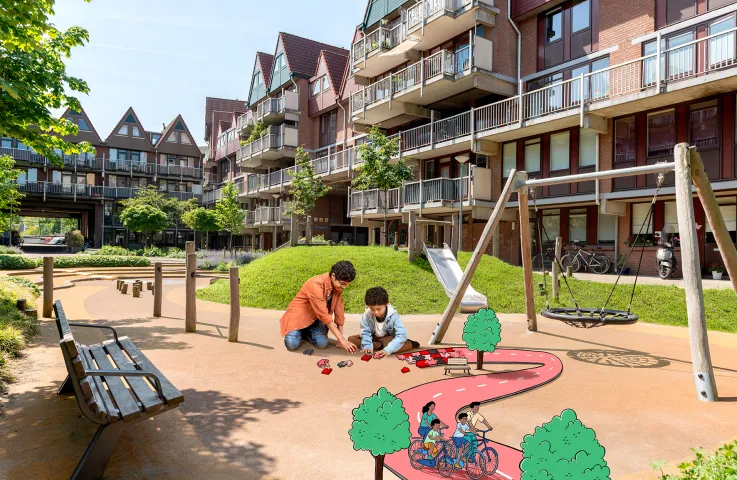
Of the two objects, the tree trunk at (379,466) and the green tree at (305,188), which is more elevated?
the green tree at (305,188)

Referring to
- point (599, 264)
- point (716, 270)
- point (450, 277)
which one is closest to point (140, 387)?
point (450, 277)

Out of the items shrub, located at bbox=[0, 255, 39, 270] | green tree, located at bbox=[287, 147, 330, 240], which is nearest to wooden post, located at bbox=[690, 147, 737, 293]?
green tree, located at bbox=[287, 147, 330, 240]

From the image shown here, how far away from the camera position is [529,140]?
71.2 ft

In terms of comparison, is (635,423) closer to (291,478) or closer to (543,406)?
(543,406)

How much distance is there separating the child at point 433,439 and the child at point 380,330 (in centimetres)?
350

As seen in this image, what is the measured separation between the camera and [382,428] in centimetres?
285

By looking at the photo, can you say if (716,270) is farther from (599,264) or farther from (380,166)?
(380,166)

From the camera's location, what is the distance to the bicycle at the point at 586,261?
18.2 m

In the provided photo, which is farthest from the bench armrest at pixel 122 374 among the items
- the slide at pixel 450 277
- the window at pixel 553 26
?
the window at pixel 553 26

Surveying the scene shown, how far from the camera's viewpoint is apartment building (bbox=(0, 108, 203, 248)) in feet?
158

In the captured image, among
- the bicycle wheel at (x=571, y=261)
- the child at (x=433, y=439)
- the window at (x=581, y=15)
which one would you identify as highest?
the window at (x=581, y=15)

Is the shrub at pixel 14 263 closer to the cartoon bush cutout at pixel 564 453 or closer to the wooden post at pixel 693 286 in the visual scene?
the wooden post at pixel 693 286

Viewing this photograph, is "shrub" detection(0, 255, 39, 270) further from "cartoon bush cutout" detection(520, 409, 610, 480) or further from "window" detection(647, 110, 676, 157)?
"window" detection(647, 110, 676, 157)

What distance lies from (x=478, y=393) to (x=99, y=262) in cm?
2760
